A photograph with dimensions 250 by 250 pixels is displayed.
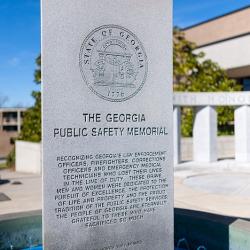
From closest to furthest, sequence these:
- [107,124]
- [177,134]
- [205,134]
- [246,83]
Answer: [107,124]
[177,134]
[205,134]
[246,83]

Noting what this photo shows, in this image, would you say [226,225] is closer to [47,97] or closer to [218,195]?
[47,97]

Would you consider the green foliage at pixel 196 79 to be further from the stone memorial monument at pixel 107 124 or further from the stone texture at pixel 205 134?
the stone memorial monument at pixel 107 124

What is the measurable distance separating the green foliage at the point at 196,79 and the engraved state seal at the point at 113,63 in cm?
1893

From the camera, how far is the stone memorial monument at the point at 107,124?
4.93 m

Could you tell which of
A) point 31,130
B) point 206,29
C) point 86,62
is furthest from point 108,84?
point 206,29

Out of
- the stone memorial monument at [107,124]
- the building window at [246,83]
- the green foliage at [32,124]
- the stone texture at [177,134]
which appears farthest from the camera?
the building window at [246,83]

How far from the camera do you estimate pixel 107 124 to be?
5324 millimetres

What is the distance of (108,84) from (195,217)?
2.95m

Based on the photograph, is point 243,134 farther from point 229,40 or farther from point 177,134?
point 229,40

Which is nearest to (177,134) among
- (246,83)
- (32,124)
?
(32,124)

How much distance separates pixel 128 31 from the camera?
5.47m

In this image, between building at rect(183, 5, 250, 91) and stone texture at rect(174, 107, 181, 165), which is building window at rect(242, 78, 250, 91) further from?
stone texture at rect(174, 107, 181, 165)

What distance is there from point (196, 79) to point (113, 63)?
2299cm

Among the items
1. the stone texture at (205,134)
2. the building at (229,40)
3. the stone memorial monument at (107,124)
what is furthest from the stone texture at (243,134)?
the stone memorial monument at (107,124)
